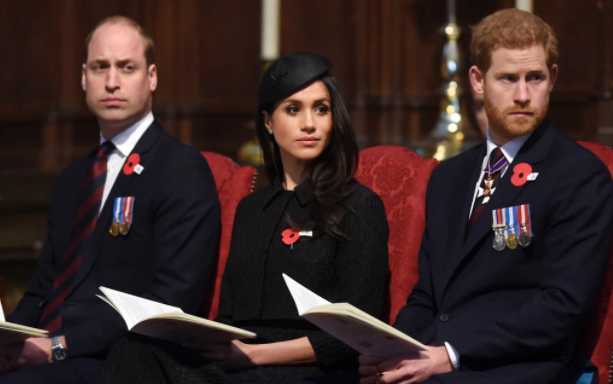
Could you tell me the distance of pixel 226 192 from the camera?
402cm

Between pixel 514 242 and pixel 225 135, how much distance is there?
12.5ft

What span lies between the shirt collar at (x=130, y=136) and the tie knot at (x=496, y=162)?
3.34 feet

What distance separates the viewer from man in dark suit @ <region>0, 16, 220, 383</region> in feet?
12.0

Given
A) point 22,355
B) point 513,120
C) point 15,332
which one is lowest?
→ point 22,355

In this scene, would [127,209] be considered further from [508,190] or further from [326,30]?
[326,30]

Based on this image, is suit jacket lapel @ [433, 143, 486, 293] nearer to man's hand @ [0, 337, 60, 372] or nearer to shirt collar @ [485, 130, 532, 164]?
shirt collar @ [485, 130, 532, 164]

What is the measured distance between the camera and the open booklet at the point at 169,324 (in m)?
3.10

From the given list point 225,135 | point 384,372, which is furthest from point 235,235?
point 225,135

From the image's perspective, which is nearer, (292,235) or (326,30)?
(292,235)

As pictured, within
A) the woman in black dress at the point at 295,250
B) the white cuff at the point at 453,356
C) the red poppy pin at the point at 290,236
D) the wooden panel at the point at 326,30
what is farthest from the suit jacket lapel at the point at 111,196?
the wooden panel at the point at 326,30

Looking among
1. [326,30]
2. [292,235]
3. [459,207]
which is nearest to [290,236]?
[292,235]

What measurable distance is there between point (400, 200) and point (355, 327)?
80 cm

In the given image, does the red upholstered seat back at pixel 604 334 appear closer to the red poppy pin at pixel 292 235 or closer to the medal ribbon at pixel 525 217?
the medal ribbon at pixel 525 217

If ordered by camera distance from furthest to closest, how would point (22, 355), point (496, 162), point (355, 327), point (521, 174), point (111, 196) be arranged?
point (111, 196)
point (22, 355)
point (496, 162)
point (521, 174)
point (355, 327)
